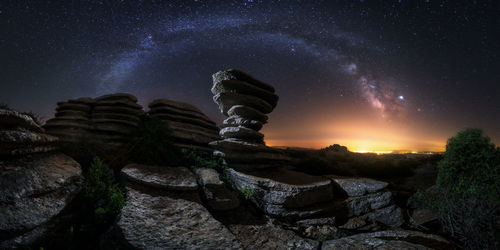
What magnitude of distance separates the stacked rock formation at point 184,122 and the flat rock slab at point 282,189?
11.0 ft

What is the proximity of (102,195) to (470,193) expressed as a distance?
1096 cm

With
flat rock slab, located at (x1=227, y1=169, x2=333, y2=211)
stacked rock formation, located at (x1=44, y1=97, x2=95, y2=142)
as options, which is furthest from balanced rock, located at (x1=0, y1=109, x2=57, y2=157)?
flat rock slab, located at (x1=227, y1=169, x2=333, y2=211)

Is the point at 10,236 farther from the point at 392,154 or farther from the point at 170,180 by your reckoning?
the point at 392,154

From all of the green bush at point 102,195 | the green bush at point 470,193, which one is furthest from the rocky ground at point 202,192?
the green bush at point 470,193

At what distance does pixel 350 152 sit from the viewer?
34.1ft

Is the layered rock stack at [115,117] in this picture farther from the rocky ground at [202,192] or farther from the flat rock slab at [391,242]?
the flat rock slab at [391,242]

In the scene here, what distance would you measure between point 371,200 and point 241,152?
5243 millimetres

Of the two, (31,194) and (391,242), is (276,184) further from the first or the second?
(31,194)

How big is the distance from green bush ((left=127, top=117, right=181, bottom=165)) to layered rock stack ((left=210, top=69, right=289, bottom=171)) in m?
1.81

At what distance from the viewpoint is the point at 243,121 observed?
7.70 m

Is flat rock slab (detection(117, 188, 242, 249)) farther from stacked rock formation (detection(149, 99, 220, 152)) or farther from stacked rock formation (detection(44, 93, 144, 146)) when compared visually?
stacked rock formation (detection(149, 99, 220, 152))

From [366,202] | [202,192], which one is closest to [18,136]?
[202,192]

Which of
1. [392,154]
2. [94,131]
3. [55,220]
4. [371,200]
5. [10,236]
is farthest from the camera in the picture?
[392,154]

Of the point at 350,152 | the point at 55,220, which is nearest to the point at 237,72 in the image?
the point at 55,220
